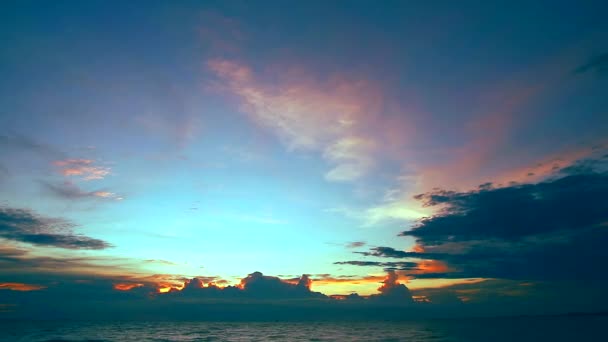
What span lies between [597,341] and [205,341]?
11550cm

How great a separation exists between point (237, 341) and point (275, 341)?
1230 centimetres

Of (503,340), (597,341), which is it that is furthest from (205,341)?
(597,341)

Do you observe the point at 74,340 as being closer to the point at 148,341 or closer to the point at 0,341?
the point at 0,341

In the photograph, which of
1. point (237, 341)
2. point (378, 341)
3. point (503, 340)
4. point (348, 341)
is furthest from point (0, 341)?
point (503, 340)

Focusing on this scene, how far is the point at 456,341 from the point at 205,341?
78.9m

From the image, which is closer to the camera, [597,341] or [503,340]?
[597,341]

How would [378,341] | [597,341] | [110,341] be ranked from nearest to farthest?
[597,341]
[378,341]
[110,341]

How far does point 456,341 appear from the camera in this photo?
367 ft

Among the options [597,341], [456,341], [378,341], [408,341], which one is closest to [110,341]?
[378,341]

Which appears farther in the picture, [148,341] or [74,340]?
[74,340]

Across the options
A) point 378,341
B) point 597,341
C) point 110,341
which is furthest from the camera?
point 110,341

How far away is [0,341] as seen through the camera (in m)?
114

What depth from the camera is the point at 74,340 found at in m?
124

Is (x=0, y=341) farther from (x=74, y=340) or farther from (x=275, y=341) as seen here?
(x=275, y=341)
